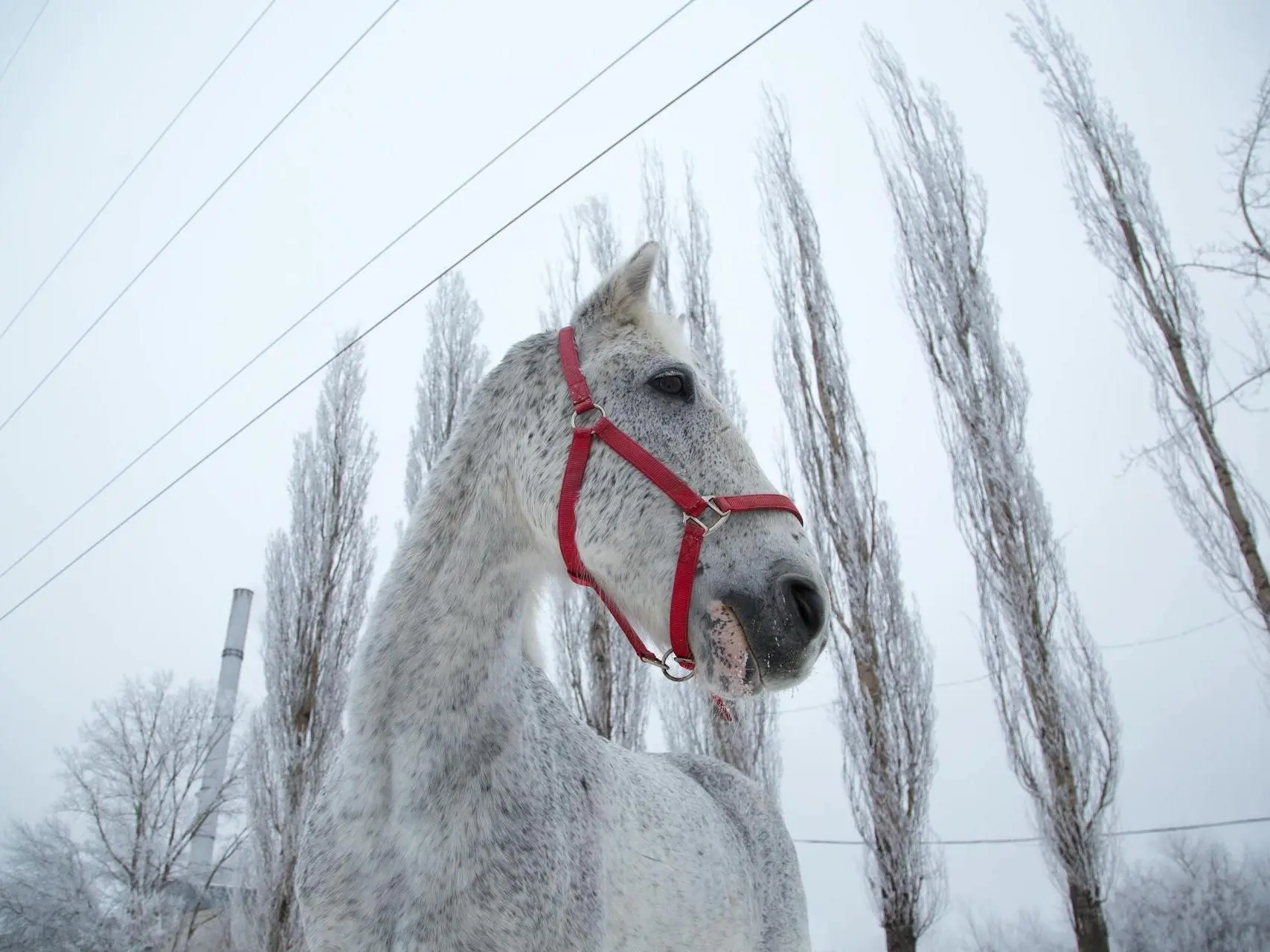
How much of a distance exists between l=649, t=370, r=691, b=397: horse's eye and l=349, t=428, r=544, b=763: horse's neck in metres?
0.48

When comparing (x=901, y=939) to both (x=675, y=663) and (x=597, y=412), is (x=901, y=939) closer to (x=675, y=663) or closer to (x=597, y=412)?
(x=675, y=663)

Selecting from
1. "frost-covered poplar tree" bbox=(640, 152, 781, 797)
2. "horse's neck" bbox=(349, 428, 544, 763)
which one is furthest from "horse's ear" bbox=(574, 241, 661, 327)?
"frost-covered poplar tree" bbox=(640, 152, 781, 797)

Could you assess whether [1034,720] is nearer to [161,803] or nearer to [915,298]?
[915,298]

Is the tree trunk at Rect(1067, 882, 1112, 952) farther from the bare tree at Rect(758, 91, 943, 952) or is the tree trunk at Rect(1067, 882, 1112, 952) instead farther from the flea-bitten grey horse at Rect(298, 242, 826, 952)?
the flea-bitten grey horse at Rect(298, 242, 826, 952)

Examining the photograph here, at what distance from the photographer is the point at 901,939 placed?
7574mm

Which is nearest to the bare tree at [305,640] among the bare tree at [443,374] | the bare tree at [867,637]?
the bare tree at [443,374]

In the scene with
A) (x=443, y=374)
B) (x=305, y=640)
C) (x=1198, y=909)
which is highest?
(x=443, y=374)

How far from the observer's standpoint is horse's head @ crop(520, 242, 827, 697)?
156 centimetres

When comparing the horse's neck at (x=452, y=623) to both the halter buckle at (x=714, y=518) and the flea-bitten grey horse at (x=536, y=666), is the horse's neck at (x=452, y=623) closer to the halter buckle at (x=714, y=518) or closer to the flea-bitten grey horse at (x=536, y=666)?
the flea-bitten grey horse at (x=536, y=666)

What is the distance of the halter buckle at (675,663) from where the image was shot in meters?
1.70

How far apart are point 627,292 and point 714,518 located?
830 mm

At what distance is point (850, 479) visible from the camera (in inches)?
366

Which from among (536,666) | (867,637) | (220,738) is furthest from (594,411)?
(220,738)

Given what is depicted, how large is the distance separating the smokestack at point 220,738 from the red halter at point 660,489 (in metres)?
12.7
